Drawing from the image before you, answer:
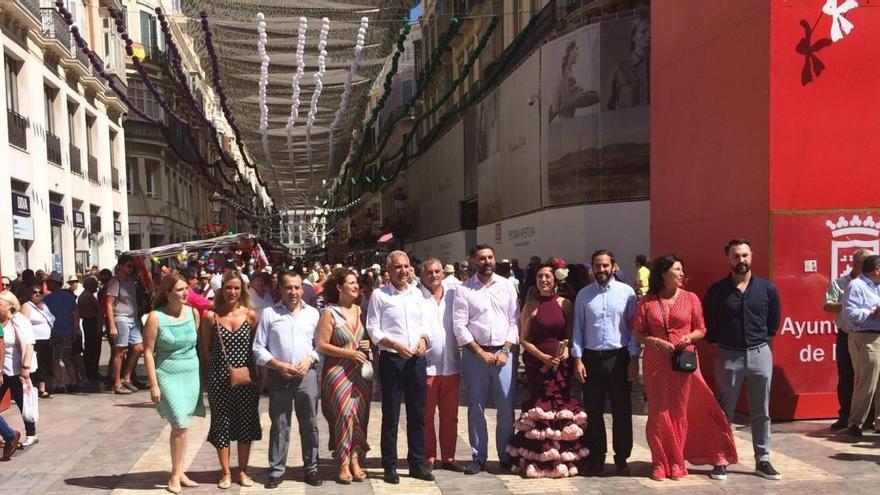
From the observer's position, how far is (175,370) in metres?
5.74

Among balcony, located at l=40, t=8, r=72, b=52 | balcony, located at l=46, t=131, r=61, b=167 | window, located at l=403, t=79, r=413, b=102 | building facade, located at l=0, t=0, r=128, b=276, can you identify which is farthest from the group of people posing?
window, located at l=403, t=79, r=413, b=102

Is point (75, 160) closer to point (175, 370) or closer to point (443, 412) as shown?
point (175, 370)

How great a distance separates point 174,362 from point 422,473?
209 cm

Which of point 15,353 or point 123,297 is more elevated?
point 123,297

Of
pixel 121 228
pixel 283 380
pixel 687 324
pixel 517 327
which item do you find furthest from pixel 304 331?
pixel 121 228

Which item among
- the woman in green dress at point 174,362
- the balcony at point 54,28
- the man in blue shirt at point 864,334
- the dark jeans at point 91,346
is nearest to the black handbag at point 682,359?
the man in blue shirt at point 864,334

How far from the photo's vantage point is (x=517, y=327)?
6336mm

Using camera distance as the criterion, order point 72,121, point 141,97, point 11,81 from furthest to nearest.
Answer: point 141,97 → point 72,121 → point 11,81

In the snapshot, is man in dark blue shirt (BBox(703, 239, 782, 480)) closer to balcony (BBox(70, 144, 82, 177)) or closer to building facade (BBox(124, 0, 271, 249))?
balcony (BBox(70, 144, 82, 177))

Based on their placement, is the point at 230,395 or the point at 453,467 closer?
the point at 230,395

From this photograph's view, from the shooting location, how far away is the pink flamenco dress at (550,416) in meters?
6.00

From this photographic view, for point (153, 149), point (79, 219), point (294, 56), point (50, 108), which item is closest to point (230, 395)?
point (294, 56)

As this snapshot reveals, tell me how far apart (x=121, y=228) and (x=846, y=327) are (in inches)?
1044

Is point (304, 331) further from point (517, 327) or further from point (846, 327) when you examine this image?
point (846, 327)
